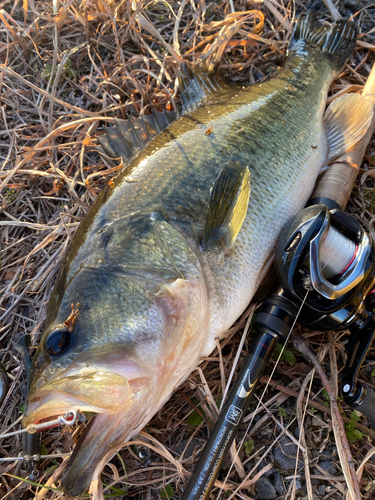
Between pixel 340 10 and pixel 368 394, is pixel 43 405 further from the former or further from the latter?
pixel 340 10

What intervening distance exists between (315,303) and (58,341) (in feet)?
3.86

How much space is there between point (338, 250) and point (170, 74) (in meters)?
2.15

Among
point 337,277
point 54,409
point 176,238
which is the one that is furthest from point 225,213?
point 54,409

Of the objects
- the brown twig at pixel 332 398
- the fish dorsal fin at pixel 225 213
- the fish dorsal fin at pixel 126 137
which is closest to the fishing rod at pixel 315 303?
the brown twig at pixel 332 398

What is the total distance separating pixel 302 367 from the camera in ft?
7.20

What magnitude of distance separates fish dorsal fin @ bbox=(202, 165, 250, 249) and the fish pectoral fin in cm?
96

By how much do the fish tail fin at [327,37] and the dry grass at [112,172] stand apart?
0.60ft

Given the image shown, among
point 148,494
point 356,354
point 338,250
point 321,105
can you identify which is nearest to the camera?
point 338,250

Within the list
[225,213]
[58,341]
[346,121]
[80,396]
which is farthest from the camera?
[346,121]

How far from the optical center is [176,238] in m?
1.83

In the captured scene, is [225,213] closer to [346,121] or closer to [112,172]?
[112,172]

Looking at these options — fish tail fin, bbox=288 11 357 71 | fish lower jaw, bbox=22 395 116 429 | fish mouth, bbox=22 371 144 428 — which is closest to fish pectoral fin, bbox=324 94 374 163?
fish tail fin, bbox=288 11 357 71

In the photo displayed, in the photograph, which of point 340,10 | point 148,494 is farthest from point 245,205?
point 340,10

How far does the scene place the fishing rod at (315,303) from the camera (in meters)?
1.69
